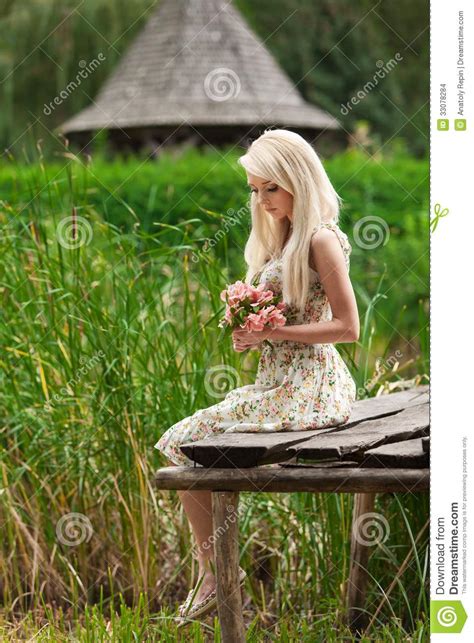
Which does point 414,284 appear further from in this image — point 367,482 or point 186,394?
point 367,482

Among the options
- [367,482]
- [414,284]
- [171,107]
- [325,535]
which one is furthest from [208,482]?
[171,107]

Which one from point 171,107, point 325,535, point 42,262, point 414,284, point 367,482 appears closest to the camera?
point 367,482

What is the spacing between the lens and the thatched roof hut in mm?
15312

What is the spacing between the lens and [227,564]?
9.25 feet

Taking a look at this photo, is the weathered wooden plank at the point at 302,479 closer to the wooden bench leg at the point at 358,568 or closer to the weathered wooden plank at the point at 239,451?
the weathered wooden plank at the point at 239,451

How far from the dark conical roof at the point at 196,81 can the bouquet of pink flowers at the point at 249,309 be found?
479 inches

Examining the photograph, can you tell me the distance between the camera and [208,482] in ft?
8.96

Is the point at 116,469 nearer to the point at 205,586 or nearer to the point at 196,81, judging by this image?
the point at 205,586

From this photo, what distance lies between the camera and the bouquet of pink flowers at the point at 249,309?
290 centimetres

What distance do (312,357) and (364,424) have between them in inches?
10.1

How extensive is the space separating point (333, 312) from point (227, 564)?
730 mm
